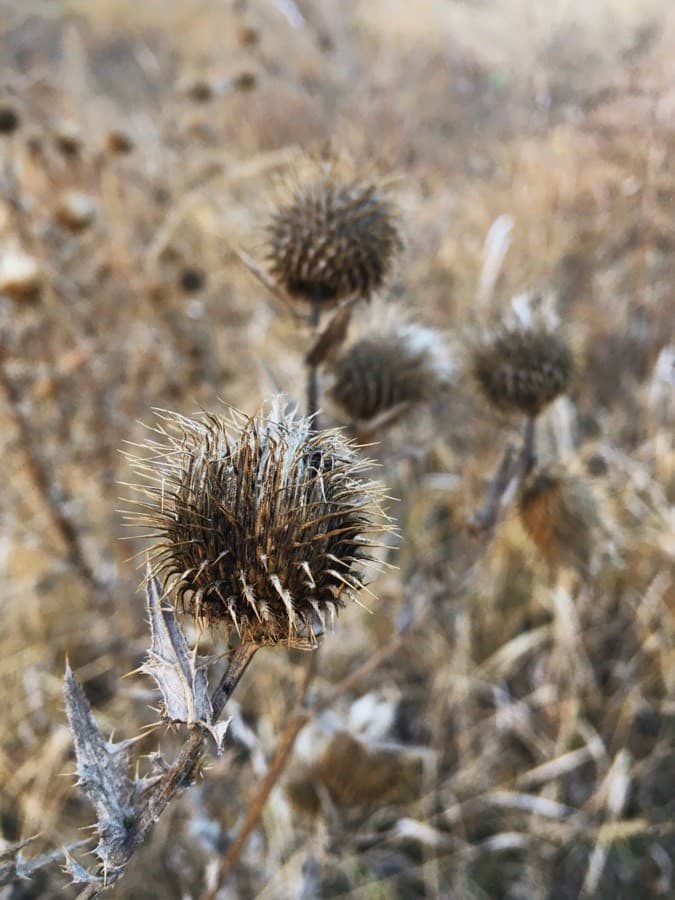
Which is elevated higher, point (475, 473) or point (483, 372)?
point (483, 372)

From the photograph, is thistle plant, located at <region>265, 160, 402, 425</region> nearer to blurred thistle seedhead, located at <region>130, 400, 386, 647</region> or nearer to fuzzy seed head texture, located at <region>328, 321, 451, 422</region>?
fuzzy seed head texture, located at <region>328, 321, 451, 422</region>

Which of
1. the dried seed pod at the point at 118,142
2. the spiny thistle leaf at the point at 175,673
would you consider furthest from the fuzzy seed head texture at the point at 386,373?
the dried seed pod at the point at 118,142

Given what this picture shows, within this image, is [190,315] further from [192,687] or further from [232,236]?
[192,687]

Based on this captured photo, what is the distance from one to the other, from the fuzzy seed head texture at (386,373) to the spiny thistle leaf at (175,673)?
1.06 m

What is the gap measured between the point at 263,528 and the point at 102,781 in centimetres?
44

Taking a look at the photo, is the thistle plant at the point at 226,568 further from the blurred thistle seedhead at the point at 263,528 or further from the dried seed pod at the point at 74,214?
the dried seed pod at the point at 74,214

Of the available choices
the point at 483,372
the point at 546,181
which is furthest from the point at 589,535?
the point at 546,181

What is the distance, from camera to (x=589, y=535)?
2170 millimetres

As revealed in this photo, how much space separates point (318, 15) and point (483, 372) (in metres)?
4.66

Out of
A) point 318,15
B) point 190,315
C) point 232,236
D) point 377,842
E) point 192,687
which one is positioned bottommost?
point 377,842

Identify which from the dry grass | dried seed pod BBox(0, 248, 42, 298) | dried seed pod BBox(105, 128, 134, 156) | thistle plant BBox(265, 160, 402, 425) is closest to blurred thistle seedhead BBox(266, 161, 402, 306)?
thistle plant BBox(265, 160, 402, 425)

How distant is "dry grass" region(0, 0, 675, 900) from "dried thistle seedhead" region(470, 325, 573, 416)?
0.26 m

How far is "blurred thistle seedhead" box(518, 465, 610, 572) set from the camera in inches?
84.0

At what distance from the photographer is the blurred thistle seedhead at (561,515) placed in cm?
213
